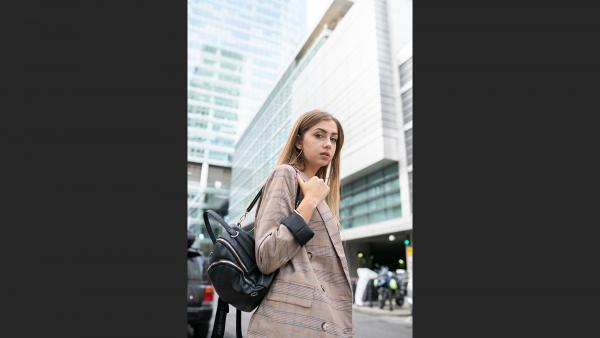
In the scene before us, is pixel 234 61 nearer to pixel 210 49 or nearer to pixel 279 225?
pixel 210 49

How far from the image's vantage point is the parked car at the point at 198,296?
5.35 meters

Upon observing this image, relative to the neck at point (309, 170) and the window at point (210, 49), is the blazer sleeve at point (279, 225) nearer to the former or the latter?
the neck at point (309, 170)

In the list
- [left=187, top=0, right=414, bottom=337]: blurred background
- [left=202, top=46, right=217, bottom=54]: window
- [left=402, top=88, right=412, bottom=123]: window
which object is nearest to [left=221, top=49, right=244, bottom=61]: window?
[left=202, top=46, right=217, bottom=54]: window

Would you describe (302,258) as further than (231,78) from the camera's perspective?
No

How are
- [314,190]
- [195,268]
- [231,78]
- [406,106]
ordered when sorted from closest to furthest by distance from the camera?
[314,190] < [195,268] < [406,106] < [231,78]

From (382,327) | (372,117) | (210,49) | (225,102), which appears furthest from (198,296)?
(210,49)

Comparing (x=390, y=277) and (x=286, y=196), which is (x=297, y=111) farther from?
(x=286, y=196)

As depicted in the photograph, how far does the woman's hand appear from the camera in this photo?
3.51 feet

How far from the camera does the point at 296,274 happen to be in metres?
1.00

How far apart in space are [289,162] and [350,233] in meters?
25.5

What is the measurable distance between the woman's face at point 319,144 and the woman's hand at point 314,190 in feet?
0.44

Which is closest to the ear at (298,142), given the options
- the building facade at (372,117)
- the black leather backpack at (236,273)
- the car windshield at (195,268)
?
the black leather backpack at (236,273)

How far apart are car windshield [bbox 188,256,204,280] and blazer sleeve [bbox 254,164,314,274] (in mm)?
4790

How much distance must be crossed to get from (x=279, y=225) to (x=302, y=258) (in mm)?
113
